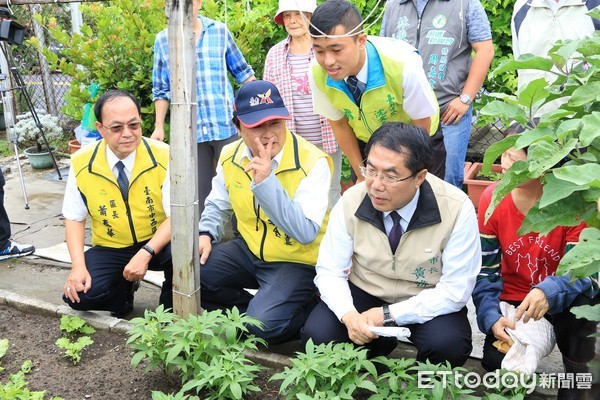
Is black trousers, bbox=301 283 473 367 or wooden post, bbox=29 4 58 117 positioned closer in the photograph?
black trousers, bbox=301 283 473 367

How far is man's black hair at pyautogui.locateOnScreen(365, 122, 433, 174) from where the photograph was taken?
2609 mm

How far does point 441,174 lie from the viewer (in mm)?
3520

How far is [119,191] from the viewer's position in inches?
137

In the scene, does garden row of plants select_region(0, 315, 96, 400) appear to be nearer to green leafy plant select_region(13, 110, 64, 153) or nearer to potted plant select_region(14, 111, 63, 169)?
potted plant select_region(14, 111, 63, 169)

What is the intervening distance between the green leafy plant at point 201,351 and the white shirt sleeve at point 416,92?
1.35 metres

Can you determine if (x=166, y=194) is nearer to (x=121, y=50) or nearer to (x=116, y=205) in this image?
(x=116, y=205)

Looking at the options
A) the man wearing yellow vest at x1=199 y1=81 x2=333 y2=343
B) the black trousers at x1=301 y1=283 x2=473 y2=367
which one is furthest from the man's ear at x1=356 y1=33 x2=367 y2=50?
the black trousers at x1=301 y1=283 x2=473 y2=367

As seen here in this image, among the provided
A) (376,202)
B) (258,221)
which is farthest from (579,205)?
(258,221)

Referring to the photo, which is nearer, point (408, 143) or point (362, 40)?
point (408, 143)

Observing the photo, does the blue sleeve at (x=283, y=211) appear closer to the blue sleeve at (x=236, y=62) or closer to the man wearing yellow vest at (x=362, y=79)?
the man wearing yellow vest at (x=362, y=79)

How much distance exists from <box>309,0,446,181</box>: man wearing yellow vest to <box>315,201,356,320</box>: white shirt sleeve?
0.67m

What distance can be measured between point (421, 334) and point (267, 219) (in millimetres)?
943

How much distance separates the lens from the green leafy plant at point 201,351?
249 centimetres

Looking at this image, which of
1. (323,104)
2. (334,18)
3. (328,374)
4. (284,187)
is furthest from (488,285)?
(334,18)
